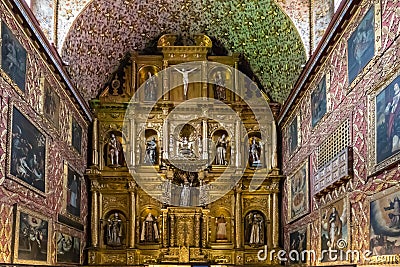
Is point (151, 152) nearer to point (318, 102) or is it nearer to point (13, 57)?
point (318, 102)

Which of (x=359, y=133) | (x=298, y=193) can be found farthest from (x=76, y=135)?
(x=359, y=133)

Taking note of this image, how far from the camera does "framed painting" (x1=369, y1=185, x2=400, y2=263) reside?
10148mm

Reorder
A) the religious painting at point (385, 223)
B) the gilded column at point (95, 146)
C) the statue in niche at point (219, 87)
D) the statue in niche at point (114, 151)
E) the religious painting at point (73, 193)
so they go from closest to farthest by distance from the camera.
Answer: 1. the religious painting at point (385, 223)
2. the religious painting at point (73, 193)
3. the gilded column at point (95, 146)
4. the statue in niche at point (114, 151)
5. the statue in niche at point (219, 87)

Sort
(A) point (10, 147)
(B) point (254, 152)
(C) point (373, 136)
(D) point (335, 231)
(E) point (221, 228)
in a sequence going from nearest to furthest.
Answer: (C) point (373, 136) < (A) point (10, 147) < (D) point (335, 231) < (E) point (221, 228) < (B) point (254, 152)

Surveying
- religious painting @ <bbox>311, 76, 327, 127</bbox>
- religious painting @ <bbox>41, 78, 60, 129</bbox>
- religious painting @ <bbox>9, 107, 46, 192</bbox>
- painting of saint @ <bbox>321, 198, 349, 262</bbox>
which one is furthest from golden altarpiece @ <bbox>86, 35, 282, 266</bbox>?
religious painting @ <bbox>9, 107, 46, 192</bbox>

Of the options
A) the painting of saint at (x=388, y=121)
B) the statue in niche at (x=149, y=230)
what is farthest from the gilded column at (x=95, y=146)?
the painting of saint at (x=388, y=121)

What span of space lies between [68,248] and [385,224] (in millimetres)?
10404

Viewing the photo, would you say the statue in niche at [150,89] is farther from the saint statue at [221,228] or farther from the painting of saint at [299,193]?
the painting of saint at [299,193]

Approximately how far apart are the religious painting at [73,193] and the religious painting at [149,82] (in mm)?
3941

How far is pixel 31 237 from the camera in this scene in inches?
559

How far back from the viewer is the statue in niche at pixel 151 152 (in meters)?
22.4

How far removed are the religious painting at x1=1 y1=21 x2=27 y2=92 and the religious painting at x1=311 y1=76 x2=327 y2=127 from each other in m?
6.86

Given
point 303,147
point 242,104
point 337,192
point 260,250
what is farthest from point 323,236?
point 242,104

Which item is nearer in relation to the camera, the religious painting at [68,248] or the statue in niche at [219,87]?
the religious painting at [68,248]
